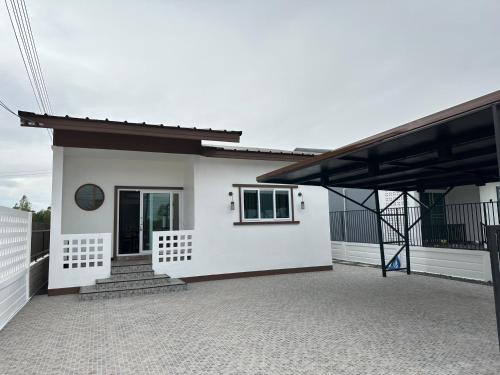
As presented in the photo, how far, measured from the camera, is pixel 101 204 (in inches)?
346

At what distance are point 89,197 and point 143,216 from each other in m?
1.44

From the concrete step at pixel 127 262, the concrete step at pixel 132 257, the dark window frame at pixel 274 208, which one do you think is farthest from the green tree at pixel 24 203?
the dark window frame at pixel 274 208

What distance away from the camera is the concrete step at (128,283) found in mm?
6875

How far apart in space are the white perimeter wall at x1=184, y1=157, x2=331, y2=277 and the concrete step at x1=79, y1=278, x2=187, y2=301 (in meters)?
1.03

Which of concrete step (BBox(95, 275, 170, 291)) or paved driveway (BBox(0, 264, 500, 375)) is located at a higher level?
concrete step (BBox(95, 275, 170, 291))

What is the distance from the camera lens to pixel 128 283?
7027 millimetres

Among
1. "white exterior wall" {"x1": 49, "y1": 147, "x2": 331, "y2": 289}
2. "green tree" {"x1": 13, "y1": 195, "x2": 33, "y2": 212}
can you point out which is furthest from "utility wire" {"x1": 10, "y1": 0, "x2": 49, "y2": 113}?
"green tree" {"x1": 13, "y1": 195, "x2": 33, "y2": 212}

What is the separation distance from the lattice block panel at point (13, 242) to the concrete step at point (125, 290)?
1.21 metres

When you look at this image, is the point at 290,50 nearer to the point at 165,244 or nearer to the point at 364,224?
the point at 364,224

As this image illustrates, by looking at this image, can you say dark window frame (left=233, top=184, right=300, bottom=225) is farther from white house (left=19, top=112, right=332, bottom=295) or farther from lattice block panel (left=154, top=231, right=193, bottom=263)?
lattice block panel (left=154, top=231, right=193, bottom=263)

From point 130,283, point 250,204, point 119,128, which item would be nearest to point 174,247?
point 130,283

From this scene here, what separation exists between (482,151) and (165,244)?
646 cm

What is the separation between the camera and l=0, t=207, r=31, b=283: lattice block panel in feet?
16.1

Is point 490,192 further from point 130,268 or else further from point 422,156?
point 130,268
